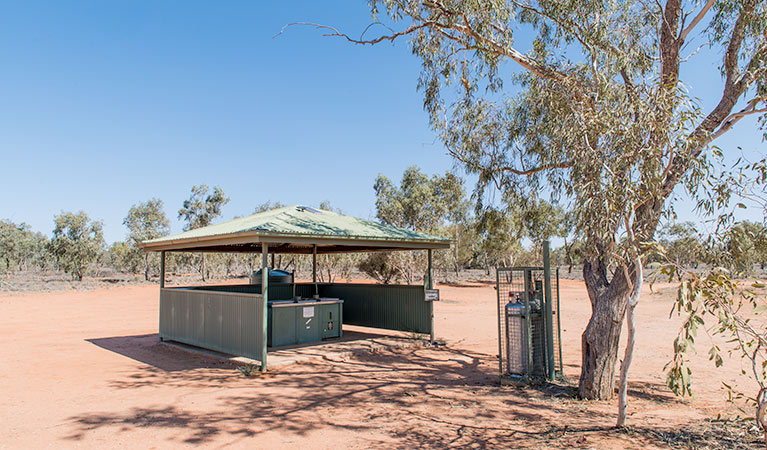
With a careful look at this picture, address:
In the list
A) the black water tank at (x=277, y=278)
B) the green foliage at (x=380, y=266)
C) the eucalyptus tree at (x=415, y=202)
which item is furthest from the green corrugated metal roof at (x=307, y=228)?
the eucalyptus tree at (x=415, y=202)

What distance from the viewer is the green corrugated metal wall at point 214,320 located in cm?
885

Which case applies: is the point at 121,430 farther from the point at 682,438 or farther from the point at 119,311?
the point at 119,311

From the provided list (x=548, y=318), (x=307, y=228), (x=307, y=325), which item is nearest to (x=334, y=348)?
(x=307, y=325)

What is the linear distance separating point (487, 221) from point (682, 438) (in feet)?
20.1

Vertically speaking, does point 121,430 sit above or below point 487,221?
below

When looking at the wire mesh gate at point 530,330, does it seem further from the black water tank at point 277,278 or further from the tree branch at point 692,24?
the black water tank at point 277,278

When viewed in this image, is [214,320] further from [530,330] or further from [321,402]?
[530,330]

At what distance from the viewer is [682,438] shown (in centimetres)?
484

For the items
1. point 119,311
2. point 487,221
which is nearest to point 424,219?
point 119,311

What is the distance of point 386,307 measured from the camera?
1289 cm

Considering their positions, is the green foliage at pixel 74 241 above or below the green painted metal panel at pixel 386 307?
above

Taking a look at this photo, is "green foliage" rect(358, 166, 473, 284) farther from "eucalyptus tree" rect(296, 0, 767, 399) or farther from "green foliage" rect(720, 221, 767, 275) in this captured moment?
"green foliage" rect(720, 221, 767, 275)

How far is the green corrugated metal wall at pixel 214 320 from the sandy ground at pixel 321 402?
0.40 metres

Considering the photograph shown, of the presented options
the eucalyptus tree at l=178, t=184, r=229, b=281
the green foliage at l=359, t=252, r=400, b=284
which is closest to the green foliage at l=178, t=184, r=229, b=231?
the eucalyptus tree at l=178, t=184, r=229, b=281
